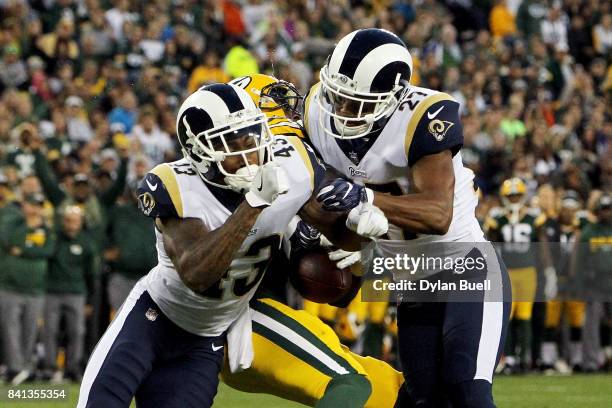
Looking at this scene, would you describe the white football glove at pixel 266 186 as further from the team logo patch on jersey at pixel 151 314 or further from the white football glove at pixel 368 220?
the team logo patch on jersey at pixel 151 314

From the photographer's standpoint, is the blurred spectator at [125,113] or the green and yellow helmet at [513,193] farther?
the blurred spectator at [125,113]

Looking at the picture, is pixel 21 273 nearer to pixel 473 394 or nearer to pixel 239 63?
pixel 239 63

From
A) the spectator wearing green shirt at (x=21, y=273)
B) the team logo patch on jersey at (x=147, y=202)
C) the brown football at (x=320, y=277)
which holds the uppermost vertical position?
the team logo patch on jersey at (x=147, y=202)

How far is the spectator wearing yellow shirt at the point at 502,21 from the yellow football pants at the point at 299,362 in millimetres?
9767

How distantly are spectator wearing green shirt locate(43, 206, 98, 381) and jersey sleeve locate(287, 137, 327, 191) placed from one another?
491 centimetres

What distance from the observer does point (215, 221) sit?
423cm

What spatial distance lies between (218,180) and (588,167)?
809 centimetres

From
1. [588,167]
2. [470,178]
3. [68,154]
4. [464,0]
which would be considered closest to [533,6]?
[464,0]

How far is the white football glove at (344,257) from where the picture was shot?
4469mm

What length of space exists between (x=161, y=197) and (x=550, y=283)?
6.50 meters

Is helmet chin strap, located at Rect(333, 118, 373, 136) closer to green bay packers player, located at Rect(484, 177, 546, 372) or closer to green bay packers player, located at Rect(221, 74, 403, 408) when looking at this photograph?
green bay packers player, located at Rect(221, 74, 403, 408)

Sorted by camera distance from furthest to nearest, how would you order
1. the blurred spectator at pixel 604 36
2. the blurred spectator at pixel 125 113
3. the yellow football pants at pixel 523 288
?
the blurred spectator at pixel 604 36 < the blurred spectator at pixel 125 113 < the yellow football pants at pixel 523 288

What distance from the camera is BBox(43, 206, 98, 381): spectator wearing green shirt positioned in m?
9.02

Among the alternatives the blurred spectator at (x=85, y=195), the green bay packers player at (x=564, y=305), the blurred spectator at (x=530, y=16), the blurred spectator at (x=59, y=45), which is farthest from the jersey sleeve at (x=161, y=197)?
the blurred spectator at (x=530, y=16)
